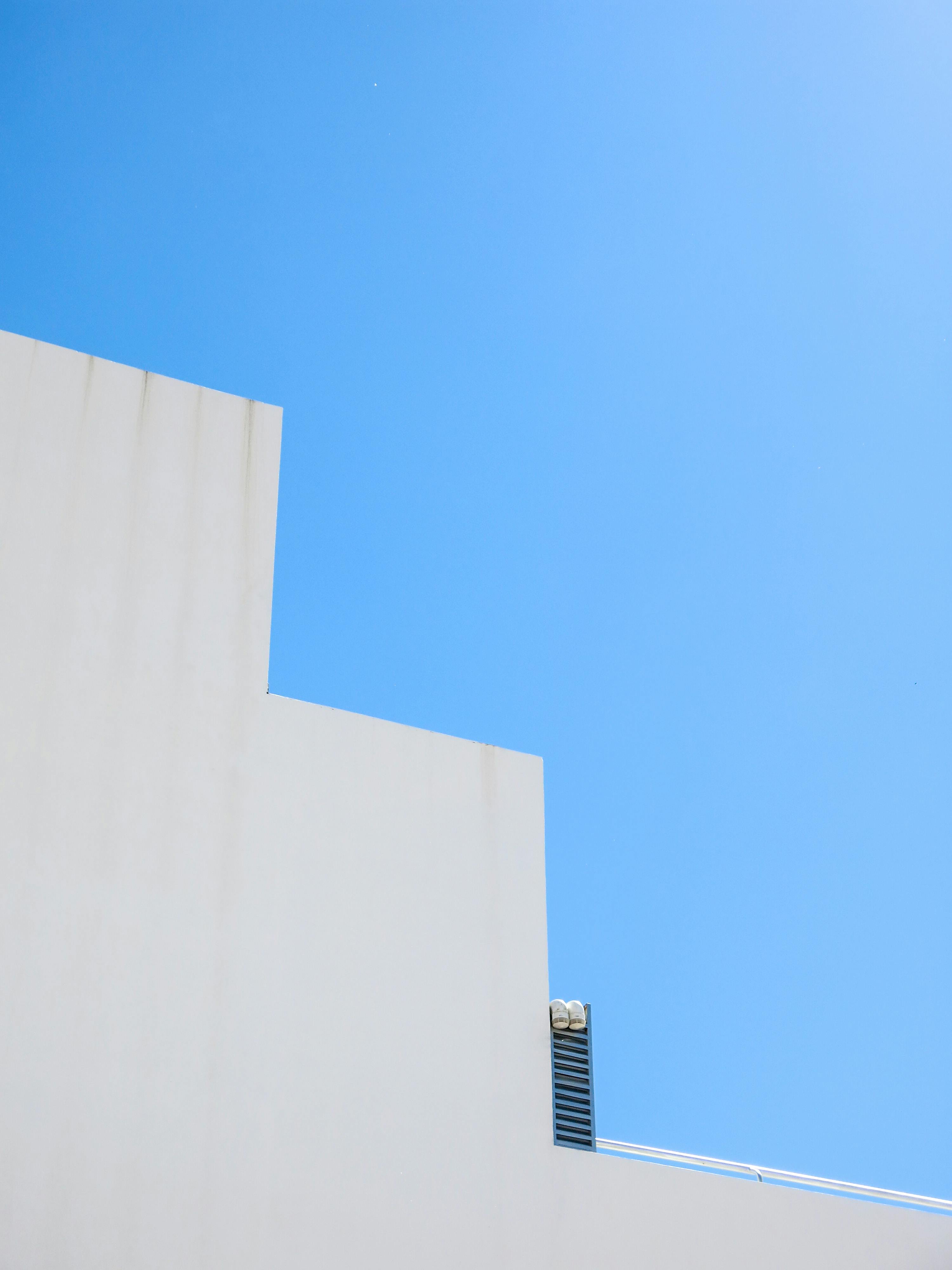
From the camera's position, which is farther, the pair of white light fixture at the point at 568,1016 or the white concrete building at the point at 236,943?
the pair of white light fixture at the point at 568,1016

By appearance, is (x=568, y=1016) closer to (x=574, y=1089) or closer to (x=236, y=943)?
(x=574, y=1089)

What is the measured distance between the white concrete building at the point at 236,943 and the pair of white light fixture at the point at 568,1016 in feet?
0.42

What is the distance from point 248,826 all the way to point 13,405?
3664 mm

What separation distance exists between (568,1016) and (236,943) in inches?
100

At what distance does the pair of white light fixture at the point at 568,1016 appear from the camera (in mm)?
8672

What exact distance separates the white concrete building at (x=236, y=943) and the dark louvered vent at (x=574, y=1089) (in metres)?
0.11

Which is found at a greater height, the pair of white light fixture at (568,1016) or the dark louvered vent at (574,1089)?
the pair of white light fixture at (568,1016)

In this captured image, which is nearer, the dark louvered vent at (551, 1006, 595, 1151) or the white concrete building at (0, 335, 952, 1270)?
the white concrete building at (0, 335, 952, 1270)

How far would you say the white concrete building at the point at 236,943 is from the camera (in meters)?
7.17

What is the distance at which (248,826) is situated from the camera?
8.27 m

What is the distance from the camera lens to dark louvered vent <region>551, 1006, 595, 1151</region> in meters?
8.38

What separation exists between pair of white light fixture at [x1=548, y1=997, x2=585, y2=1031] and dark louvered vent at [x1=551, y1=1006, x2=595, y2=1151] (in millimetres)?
37

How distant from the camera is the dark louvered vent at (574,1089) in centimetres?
838

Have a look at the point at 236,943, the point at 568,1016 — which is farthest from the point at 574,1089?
the point at 236,943
